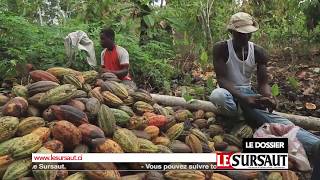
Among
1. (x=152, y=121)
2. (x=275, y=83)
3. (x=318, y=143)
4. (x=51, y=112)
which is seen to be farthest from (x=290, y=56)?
(x=51, y=112)

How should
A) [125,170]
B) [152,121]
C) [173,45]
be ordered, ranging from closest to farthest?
[125,170] → [152,121] → [173,45]

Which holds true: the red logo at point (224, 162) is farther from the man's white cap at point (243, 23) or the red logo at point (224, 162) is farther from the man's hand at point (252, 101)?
the man's white cap at point (243, 23)

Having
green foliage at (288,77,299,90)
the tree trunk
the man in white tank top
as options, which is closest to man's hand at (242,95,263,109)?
the man in white tank top

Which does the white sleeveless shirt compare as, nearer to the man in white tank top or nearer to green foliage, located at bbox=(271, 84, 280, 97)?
the man in white tank top

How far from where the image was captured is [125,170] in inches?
90.8

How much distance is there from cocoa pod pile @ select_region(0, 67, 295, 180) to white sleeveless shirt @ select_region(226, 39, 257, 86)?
10.7 inches

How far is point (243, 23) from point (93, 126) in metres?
1.04

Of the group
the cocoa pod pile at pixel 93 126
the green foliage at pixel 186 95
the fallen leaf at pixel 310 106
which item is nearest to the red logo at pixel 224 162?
the cocoa pod pile at pixel 93 126

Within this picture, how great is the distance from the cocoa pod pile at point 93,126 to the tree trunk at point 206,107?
4cm

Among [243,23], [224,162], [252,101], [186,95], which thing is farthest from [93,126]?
[243,23]

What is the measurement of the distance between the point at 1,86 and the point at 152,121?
89 cm

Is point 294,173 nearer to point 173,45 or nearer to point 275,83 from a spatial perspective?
point 275,83

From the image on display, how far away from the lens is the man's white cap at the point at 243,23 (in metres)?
2.55

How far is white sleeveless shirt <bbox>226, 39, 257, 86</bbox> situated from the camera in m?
2.62
